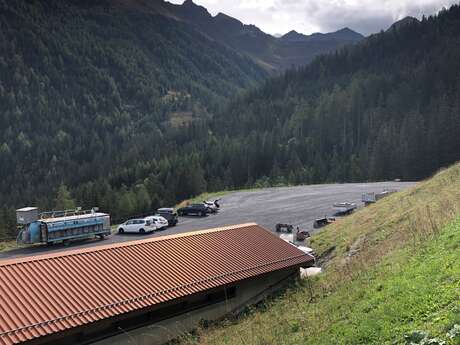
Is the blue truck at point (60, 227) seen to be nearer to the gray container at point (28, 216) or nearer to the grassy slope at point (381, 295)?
the gray container at point (28, 216)

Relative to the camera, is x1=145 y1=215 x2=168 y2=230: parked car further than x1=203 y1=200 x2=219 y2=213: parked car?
No

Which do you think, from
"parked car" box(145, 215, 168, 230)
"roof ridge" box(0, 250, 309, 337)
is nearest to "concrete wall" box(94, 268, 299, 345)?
"roof ridge" box(0, 250, 309, 337)

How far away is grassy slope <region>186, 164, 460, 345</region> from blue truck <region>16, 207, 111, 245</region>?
92.2 ft

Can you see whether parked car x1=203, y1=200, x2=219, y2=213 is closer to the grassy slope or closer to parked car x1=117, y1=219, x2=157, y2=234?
parked car x1=117, y1=219, x2=157, y2=234

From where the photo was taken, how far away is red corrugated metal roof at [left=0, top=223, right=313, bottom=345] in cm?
1548

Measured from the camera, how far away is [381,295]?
513 inches

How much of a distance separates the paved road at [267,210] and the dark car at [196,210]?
4.84 ft

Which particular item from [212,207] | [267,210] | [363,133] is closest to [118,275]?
[212,207]

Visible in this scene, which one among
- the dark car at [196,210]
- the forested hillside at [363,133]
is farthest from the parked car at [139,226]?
the forested hillside at [363,133]

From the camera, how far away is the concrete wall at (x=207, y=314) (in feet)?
58.4

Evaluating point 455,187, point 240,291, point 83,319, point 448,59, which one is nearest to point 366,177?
point 448,59

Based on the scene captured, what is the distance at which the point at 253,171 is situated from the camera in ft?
460

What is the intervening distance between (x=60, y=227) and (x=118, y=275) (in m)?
28.1

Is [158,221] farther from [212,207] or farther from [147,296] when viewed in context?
[147,296]
